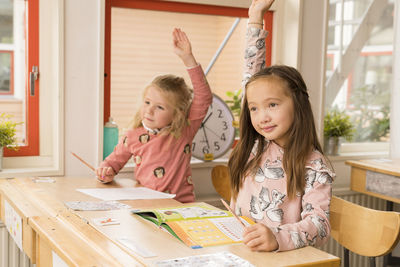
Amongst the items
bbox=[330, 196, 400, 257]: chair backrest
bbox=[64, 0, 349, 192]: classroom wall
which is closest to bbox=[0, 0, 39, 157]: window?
bbox=[64, 0, 349, 192]: classroom wall

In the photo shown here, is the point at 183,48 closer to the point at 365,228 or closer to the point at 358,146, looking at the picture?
the point at 365,228

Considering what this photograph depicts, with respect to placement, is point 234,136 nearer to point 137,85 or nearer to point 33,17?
point 137,85

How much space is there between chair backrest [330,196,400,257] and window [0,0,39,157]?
5.00 ft

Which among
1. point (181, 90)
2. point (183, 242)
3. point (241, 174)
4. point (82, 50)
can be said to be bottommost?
point (183, 242)

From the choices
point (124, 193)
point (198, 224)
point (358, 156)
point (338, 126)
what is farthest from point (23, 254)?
point (358, 156)

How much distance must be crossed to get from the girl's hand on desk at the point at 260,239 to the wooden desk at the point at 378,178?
158cm

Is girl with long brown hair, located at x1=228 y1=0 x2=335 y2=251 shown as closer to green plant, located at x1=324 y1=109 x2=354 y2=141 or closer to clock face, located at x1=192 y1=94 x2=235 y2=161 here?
clock face, located at x1=192 y1=94 x2=235 y2=161

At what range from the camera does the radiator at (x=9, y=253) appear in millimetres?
2385

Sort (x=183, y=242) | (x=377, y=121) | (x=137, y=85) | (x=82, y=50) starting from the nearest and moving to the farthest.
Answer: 1. (x=183, y=242)
2. (x=82, y=50)
3. (x=137, y=85)
4. (x=377, y=121)

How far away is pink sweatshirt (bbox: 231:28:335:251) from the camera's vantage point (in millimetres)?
1385

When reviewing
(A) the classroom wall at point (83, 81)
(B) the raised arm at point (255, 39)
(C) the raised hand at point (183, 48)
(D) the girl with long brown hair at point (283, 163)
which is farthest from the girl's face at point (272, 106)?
Answer: (A) the classroom wall at point (83, 81)

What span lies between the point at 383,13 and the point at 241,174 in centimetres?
266

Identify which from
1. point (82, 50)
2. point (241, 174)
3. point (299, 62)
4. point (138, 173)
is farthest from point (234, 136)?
point (241, 174)

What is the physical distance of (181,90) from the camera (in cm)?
231
